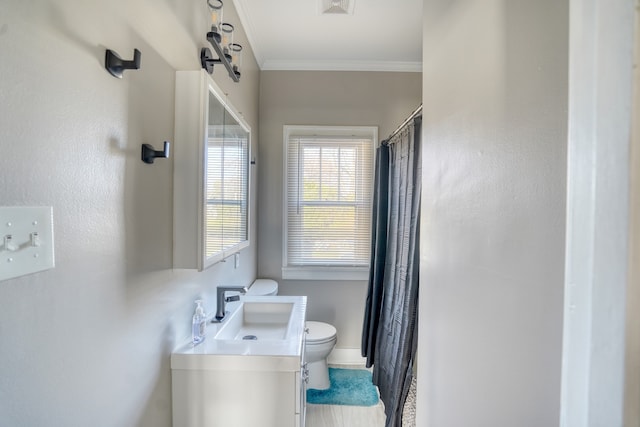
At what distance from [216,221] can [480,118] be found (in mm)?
1031

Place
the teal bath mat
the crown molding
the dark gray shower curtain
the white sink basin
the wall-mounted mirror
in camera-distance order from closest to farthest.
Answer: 1. the wall-mounted mirror
2. the dark gray shower curtain
3. the white sink basin
4. the teal bath mat
5. the crown molding

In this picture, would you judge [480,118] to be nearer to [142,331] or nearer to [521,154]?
[521,154]

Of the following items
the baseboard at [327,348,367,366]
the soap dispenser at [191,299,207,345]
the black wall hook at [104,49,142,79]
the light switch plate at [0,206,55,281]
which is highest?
→ the black wall hook at [104,49,142,79]

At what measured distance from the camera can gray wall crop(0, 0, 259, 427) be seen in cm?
54

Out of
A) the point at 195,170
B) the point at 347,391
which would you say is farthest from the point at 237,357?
the point at 347,391

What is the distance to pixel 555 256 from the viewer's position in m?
0.52

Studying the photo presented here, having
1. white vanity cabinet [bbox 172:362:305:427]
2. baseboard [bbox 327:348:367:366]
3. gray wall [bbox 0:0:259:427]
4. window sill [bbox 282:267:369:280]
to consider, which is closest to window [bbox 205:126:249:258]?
gray wall [bbox 0:0:259:427]

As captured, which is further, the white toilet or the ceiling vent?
the white toilet

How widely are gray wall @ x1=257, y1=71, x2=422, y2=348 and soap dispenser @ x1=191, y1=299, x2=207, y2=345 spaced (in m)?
1.48

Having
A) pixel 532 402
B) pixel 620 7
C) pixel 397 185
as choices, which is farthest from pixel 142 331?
pixel 397 185

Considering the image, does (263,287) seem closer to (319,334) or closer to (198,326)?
(319,334)

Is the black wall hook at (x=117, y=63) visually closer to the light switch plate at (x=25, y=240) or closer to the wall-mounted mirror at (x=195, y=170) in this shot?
the wall-mounted mirror at (x=195, y=170)

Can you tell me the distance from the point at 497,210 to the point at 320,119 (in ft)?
7.55

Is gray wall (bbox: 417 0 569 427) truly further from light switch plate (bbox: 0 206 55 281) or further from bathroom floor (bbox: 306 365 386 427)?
bathroom floor (bbox: 306 365 386 427)
